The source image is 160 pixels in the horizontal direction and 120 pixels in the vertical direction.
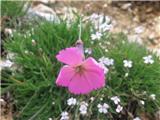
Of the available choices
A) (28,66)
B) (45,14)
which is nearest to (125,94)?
(28,66)

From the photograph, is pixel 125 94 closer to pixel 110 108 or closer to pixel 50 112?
pixel 110 108

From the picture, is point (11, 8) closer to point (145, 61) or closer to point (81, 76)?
point (145, 61)

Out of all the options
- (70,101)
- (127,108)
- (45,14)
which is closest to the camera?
(70,101)

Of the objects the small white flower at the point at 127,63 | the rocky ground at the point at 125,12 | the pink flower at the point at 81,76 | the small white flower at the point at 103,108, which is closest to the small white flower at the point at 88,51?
the small white flower at the point at 127,63

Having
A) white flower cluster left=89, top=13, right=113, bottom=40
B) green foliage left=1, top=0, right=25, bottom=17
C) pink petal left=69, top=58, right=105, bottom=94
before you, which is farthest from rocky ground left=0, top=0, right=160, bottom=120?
pink petal left=69, top=58, right=105, bottom=94

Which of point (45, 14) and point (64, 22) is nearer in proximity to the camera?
point (64, 22)

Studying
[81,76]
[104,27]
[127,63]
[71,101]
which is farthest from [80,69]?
[104,27]

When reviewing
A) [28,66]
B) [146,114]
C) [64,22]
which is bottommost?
[146,114]
